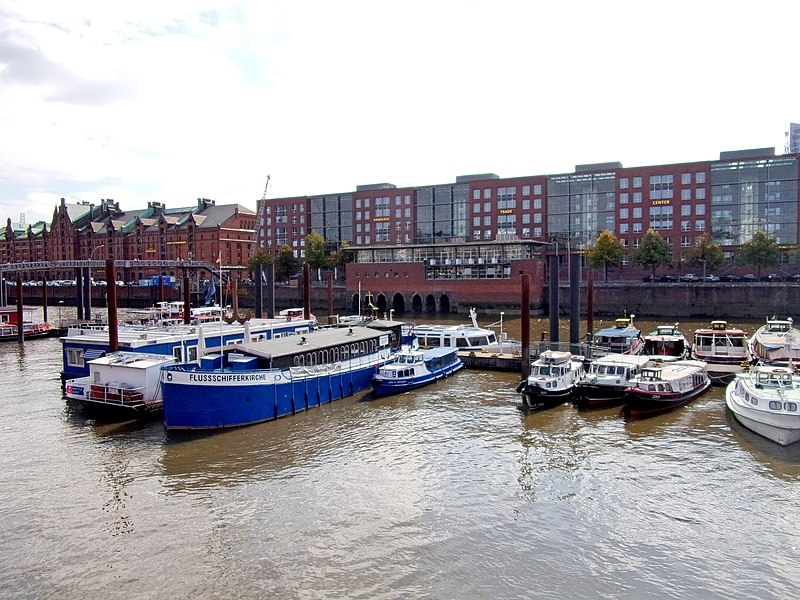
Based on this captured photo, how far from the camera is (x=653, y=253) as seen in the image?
94.4 metres

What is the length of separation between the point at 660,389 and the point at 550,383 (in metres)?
5.45

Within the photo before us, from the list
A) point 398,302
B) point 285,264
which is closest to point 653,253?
point 398,302

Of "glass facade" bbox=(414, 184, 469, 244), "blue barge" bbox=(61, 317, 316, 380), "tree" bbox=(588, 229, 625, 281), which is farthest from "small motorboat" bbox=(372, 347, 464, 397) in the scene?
"glass facade" bbox=(414, 184, 469, 244)

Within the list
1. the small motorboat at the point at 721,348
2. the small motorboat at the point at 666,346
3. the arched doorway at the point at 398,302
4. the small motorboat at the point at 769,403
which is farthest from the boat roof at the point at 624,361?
the arched doorway at the point at 398,302

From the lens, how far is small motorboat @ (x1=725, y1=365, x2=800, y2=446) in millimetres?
26719

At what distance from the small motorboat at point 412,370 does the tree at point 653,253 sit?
59651 mm

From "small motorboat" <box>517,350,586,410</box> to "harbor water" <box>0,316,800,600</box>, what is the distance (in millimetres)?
1903

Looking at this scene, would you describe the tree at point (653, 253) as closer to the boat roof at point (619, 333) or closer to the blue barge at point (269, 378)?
the boat roof at point (619, 333)

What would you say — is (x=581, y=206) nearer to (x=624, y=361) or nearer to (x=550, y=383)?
(x=624, y=361)

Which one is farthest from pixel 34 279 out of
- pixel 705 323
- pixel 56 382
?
pixel 705 323

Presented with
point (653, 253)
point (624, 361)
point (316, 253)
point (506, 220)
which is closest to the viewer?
point (624, 361)

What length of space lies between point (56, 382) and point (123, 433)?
55.1 feet

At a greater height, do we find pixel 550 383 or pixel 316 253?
pixel 316 253

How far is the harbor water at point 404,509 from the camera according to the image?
17078 millimetres
